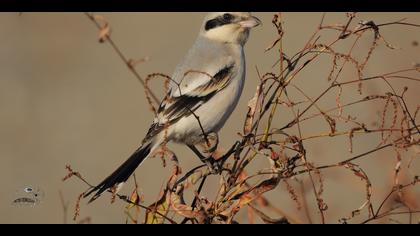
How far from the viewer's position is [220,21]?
3.74 metres

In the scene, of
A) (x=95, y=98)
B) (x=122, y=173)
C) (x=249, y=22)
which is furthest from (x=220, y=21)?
(x=95, y=98)

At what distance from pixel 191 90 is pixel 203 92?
0.06m

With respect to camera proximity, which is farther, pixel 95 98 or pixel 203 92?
pixel 95 98

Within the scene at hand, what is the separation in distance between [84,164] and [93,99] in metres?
1.11

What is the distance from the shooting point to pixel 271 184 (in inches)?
76.1

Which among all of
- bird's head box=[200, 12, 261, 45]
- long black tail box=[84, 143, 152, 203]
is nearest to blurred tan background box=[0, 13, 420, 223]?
bird's head box=[200, 12, 261, 45]

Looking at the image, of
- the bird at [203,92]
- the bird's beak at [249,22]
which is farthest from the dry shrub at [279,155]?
the bird's beak at [249,22]

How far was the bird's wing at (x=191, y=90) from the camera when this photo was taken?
3.14m

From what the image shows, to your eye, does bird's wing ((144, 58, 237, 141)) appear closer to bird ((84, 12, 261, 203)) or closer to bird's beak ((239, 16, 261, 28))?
bird ((84, 12, 261, 203))

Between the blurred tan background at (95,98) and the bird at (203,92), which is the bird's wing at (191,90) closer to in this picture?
the bird at (203,92)

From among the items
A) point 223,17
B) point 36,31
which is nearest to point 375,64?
point 223,17

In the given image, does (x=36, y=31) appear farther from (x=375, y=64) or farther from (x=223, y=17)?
(x=223, y=17)

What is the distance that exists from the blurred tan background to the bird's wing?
1.78m

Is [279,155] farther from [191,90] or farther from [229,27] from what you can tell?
[229,27]
